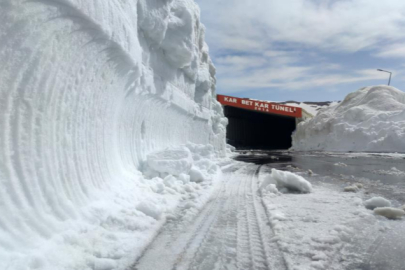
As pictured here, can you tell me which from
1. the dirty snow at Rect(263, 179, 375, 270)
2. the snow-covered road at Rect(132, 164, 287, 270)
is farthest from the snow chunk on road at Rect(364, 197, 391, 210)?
the snow-covered road at Rect(132, 164, 287, 270)

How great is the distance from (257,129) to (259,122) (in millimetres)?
1059

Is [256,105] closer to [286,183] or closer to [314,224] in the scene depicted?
[286,183]

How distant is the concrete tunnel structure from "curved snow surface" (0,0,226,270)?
937 inches

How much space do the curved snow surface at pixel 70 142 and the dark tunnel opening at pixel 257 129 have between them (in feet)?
91.4

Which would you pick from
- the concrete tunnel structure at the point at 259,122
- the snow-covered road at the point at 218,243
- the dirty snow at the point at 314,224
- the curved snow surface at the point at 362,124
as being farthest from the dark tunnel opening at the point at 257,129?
the snow-covered road at the point at 218,243

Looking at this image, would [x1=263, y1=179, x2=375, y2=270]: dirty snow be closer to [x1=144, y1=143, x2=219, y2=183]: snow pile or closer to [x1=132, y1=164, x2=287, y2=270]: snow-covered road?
[x1=132, y1=164, x2=287, y2=270]: snow-covered road

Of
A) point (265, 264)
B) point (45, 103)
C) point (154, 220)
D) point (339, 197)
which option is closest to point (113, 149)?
point (154, 220)

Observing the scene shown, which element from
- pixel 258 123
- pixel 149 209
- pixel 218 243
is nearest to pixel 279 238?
pixel 218 243

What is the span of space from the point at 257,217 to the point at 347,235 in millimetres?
1107

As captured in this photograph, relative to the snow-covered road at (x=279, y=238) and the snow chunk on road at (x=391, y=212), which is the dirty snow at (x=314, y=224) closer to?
the snow-covered road at (x=279, y=238)

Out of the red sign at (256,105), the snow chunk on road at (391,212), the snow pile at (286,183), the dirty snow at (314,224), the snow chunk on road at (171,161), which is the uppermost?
the red sign at (256,105)

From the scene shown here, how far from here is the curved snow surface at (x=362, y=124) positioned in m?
23.0

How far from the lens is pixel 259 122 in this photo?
3959 centimetres

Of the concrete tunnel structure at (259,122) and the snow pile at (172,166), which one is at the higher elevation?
the concrete tunnel structure at (259,122)
